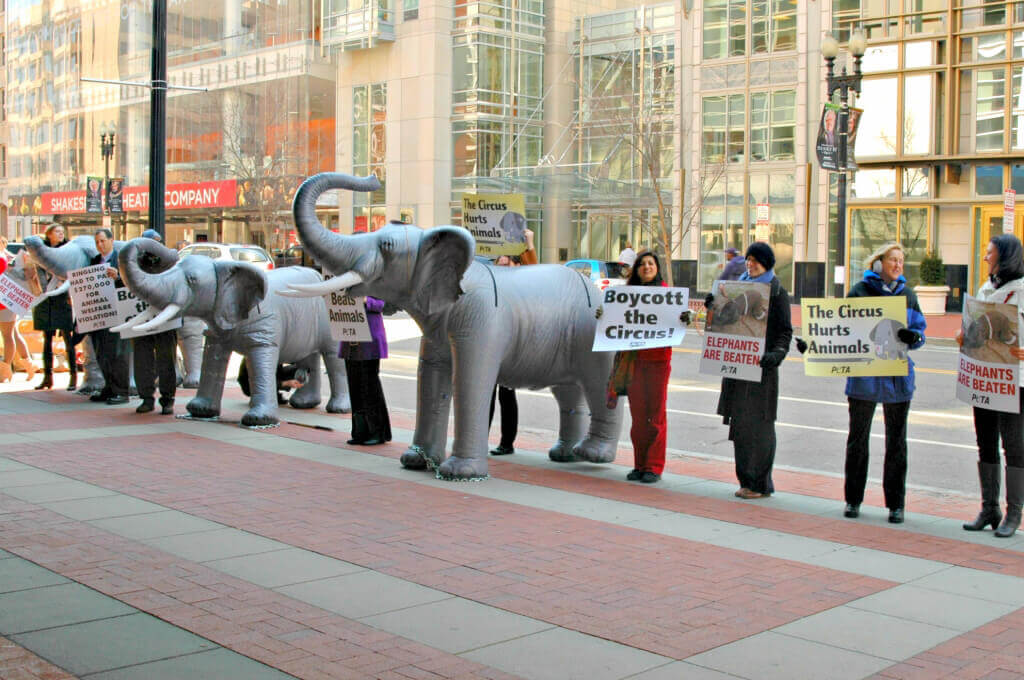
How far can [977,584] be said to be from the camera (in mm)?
6516

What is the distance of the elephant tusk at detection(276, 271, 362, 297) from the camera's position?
8812 mm

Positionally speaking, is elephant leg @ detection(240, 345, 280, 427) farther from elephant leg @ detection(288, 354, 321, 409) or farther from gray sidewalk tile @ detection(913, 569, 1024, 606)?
gray sidewalk tile @ detection(913, 569, 1024, 606)

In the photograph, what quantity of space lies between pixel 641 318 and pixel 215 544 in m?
3.94

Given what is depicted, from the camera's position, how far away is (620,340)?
9352 mm

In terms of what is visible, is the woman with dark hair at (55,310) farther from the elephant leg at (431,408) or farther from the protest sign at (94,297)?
the elephant leg at (431,408)

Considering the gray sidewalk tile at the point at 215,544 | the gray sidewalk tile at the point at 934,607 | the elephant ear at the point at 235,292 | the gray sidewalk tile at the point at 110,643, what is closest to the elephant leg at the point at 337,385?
the elephant ear at the point at 235,292

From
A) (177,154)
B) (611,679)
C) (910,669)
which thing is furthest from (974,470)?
(177,154)

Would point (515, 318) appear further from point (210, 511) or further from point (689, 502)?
point (210, 511)

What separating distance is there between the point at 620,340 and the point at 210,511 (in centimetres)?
350

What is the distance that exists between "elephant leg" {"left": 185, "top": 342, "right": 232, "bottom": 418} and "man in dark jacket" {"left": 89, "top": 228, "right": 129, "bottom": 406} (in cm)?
182

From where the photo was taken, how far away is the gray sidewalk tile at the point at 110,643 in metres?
4.96

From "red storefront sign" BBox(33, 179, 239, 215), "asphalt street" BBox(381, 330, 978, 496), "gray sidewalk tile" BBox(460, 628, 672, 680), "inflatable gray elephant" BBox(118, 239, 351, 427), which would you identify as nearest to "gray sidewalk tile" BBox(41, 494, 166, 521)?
"inflatable gray elephant" BBox(118, 239, 351, 427)

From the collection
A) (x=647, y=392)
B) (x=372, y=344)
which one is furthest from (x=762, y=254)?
(x=372, y=344)

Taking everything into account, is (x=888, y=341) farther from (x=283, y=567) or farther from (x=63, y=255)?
(x=63, y=255)
